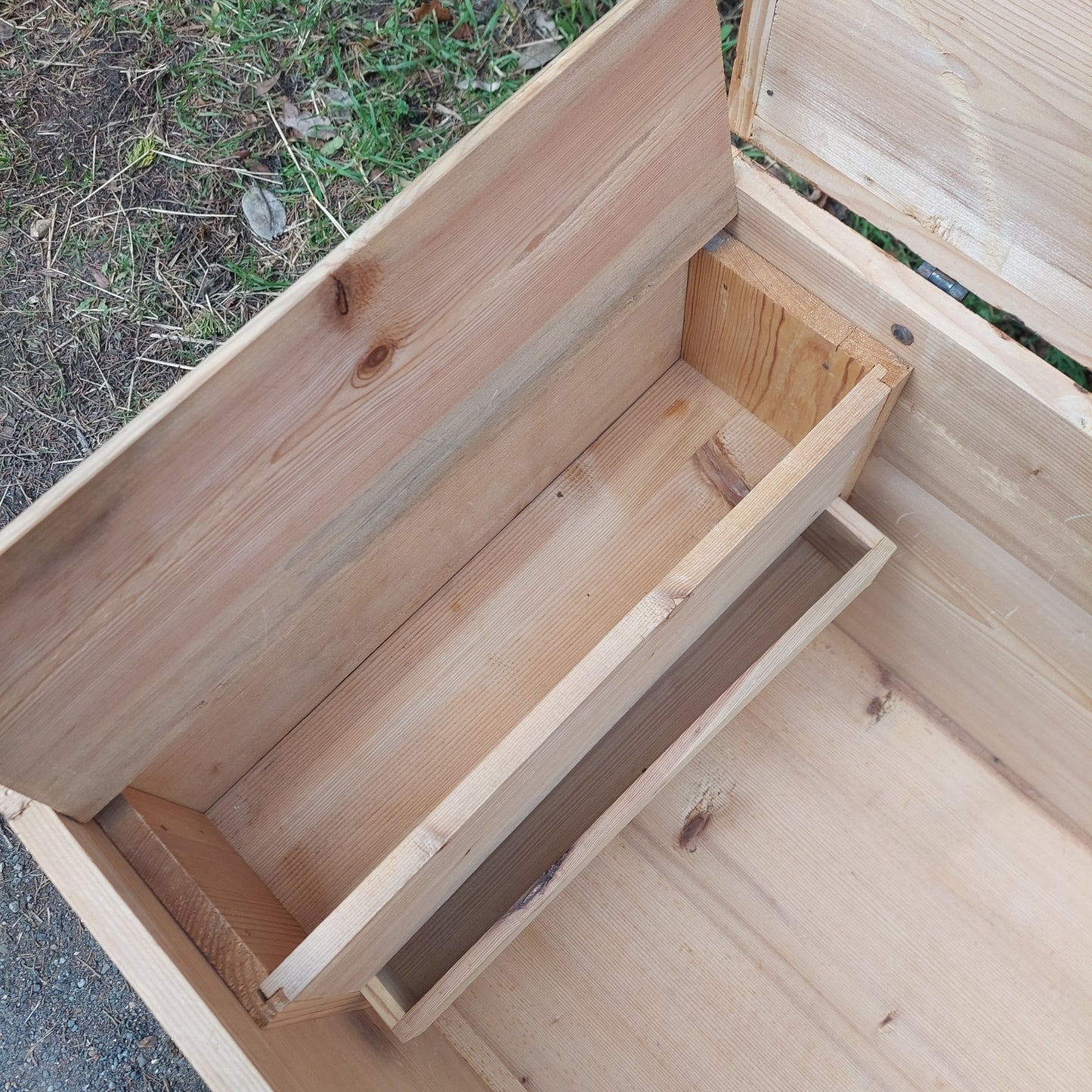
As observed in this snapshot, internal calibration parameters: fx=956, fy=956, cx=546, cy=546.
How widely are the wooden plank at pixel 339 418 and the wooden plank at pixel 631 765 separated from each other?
0.35m

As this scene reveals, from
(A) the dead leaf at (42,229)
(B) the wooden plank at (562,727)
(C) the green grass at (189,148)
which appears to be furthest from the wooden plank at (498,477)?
(A) the dead leaf at (42,229)

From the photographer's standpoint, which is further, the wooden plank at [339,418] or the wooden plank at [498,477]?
the wooden plank at [498,477]

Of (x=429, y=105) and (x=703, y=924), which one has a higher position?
(x=429, y=105)

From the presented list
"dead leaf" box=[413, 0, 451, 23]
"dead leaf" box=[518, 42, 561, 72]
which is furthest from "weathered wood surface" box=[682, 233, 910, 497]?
"dead leaf" box=[413, 0, 451, 23]

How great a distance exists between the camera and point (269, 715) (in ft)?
3.56

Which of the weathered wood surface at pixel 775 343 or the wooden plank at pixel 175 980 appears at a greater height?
the weathered wood surface at pixel 775 343

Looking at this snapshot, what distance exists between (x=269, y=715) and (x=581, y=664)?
0.40m

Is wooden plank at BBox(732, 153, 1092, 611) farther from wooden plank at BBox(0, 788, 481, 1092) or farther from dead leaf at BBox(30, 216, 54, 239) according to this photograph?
dead leaf at BBox(30, 216, 54, 239)

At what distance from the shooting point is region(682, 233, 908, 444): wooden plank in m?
1.04

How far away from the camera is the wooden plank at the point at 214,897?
831mm

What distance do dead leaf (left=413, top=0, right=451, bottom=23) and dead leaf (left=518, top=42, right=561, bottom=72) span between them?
0.58ft

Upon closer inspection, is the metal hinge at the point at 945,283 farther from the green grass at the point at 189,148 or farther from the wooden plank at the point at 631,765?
the green grass at the point at 189,148

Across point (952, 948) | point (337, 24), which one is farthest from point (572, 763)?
point (337, 24)

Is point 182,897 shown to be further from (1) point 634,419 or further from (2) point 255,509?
(1) point 634,419
